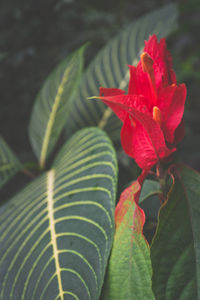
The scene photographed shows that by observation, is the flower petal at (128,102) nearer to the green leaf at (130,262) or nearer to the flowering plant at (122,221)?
the flowering plant at (122,221)

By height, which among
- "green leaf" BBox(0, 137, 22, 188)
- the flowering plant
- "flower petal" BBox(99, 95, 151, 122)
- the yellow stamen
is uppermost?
"flower petal" BBox(99, 95, 151, 122)

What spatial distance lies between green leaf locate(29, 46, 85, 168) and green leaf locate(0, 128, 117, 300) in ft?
0.87

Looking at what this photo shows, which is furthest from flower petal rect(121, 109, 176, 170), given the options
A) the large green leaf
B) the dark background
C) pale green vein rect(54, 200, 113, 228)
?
the dark background

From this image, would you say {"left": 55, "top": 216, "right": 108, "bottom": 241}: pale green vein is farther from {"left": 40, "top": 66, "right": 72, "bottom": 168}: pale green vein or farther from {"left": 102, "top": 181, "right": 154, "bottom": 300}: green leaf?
{"left": 40, "top": 66, "right": 72, "bottom": 168}: pale green vein

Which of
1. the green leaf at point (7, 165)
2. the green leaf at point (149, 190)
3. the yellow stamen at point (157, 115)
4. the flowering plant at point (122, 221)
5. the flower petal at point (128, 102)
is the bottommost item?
the green leaf at point (149, 190)

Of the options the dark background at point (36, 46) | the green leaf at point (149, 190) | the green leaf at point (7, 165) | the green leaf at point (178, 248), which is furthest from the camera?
the dark background at point (36, 46)

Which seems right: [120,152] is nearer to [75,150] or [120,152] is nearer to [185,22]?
[75,150]

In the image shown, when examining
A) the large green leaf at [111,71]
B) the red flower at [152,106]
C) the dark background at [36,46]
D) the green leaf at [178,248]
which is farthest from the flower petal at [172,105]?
the dark background at [36,46]

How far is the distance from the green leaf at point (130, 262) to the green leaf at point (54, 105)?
0.51 m

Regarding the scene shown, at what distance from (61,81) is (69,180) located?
1.45ft

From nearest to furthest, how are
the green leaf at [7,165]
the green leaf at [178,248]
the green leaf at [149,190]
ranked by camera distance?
1. the green leaf at [178,248]
2. the green leaf at [149,190]
3. the green leaf at [7,165]

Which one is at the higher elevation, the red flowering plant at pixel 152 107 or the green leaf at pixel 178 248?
the red flowering plant at pixel 152 107

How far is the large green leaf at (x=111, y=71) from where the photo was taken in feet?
3.04

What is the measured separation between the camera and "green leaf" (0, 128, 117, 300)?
454 millimetres
